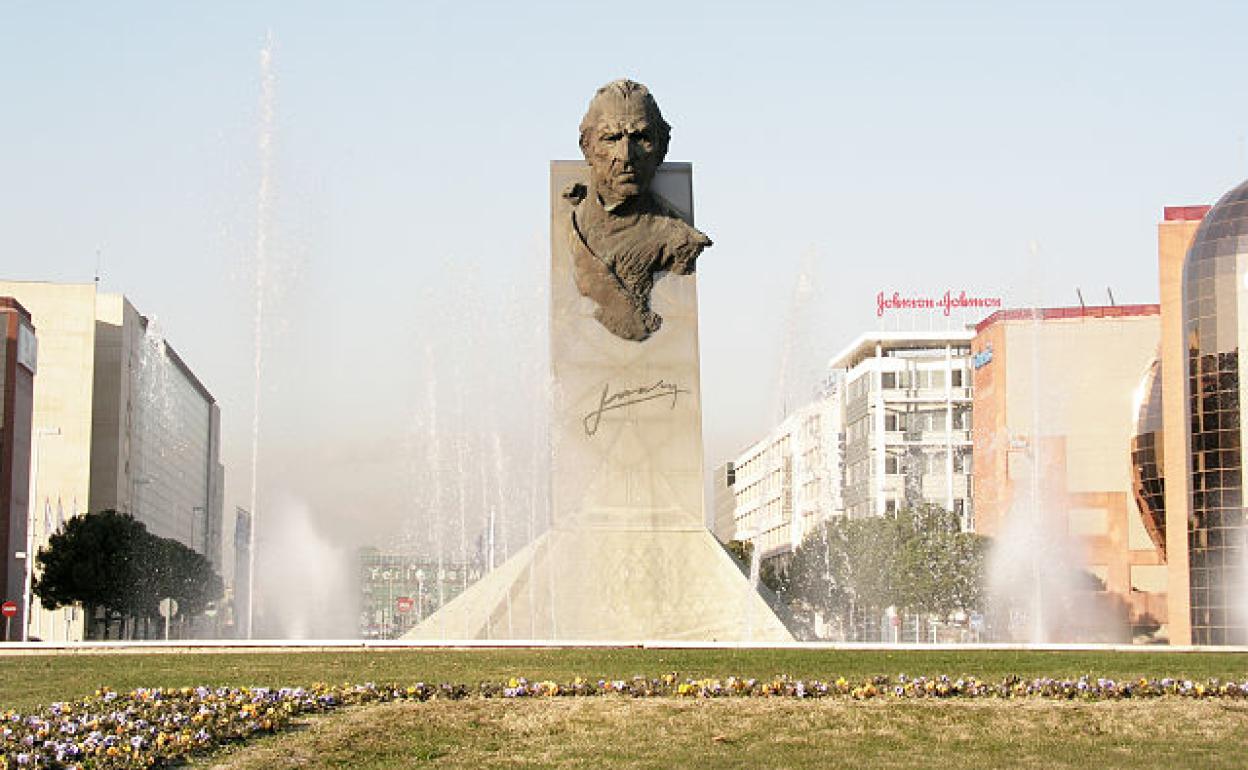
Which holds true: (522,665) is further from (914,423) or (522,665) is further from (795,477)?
(795,477)

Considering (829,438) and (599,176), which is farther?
(829,438)

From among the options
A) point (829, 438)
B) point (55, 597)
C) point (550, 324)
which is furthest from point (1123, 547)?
point (550, 324)

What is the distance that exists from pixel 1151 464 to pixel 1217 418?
47.9 ft

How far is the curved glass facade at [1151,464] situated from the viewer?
60.6m

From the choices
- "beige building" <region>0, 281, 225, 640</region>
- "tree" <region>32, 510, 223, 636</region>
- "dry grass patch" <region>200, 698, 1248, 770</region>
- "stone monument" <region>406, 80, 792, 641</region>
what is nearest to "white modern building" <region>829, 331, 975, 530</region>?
"beige building" <region>0, 281, 225, 640</region>

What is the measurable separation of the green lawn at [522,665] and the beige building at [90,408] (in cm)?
6710

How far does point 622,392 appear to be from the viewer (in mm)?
33812

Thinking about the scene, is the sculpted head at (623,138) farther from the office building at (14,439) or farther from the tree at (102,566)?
the office building at (14,439)

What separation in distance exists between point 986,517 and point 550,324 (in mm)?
61903

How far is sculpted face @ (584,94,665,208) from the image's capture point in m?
33.1

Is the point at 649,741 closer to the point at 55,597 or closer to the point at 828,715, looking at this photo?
the point at 828,715

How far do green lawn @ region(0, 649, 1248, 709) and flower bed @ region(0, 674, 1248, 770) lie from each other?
4.72 ft

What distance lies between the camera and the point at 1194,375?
156ft
